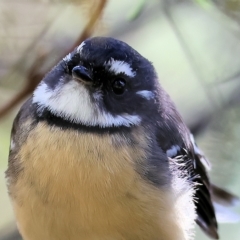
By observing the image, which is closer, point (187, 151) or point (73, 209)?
point (73, 209)

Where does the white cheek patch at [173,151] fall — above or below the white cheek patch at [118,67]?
below

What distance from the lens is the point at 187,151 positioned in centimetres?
174

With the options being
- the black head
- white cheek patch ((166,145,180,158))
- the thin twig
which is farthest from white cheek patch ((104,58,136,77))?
white cheek patch ((166,145,180,158))

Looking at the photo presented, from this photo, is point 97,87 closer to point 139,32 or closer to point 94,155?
point 94,155

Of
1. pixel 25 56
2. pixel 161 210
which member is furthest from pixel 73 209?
pixel 25 56

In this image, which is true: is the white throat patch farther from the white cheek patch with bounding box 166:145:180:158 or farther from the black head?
the white cheek patch with bounding box 166:145:180:158

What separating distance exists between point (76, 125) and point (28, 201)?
0.90 ft

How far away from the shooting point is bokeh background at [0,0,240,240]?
1.64 metres

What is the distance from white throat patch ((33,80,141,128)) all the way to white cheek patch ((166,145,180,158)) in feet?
0.68

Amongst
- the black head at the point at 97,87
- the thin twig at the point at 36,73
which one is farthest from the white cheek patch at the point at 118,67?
the thin twig at the point at 36,73

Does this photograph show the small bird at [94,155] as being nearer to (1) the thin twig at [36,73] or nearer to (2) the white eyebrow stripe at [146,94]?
(2) the white eyebrow stripe at [146,94]

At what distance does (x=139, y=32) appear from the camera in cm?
250

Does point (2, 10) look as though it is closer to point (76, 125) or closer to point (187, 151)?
point (76, 125)

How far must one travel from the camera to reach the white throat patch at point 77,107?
4.55ft
